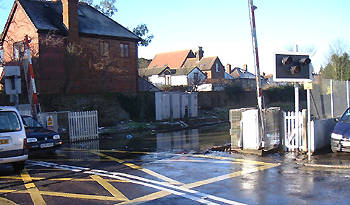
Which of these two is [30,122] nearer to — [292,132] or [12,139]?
[12,139]

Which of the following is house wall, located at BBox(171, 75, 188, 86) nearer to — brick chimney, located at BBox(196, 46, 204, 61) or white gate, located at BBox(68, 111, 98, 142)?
brick chimney, located at BBox(196, 46, 204, 61)

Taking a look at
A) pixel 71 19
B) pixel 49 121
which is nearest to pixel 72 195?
pixel 49 121

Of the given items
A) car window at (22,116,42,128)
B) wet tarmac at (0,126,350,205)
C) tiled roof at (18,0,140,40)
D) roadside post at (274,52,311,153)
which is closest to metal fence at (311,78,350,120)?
roadside post at (274,52,311,153)

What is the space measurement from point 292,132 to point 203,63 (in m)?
58.9

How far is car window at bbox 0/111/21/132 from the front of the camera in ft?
31.8

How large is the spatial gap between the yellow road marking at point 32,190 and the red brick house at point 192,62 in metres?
59.0

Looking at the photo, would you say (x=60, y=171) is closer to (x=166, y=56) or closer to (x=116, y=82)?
(x=116, y=82)

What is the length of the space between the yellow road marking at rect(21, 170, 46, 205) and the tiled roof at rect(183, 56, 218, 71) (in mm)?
59229

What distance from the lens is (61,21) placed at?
95.2 feet

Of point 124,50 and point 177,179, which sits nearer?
point 177,179

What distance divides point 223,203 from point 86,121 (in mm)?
13296

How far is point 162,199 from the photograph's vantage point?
6.95m

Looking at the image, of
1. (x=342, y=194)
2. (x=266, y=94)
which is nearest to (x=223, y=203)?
(x=342, y=194)

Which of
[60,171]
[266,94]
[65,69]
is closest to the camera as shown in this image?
[60,171]
